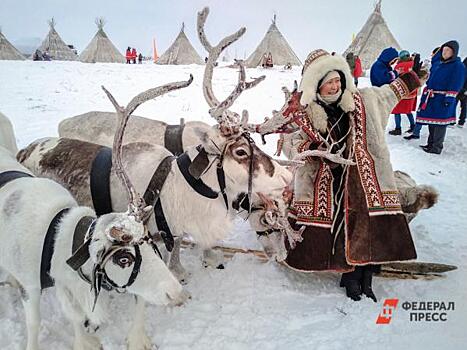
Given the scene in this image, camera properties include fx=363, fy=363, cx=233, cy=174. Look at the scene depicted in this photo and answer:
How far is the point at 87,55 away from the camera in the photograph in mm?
23500

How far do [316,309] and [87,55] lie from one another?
80.4 feet

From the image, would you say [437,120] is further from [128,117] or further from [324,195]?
[128,117]

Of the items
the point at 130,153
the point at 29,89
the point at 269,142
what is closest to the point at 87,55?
the point at 29,89

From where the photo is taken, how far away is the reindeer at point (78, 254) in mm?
2020

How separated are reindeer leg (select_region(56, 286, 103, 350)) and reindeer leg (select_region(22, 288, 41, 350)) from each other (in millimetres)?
155

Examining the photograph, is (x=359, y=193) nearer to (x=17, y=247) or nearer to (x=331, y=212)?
(x=331, y=212)

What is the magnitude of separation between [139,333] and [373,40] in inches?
795

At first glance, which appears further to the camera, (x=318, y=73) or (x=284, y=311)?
(x=284, y=311)

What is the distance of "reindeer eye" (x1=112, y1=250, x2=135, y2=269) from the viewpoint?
1993 millimetres

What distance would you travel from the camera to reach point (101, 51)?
23281 millimetres

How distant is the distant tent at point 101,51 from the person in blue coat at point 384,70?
19.3 meters

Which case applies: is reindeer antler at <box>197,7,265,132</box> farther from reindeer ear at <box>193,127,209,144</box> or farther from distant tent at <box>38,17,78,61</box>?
distant tent at <box>38,17,78,61</box>

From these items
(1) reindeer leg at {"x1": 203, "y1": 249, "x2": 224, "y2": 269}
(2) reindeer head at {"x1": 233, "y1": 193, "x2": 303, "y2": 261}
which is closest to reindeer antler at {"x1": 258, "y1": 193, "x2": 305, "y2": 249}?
(2) reindeer head at {"x1": 233, "y1": 193, "x2": 303, "y2": 261}

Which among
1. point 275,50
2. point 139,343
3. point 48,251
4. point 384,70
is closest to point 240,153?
point 48,251
